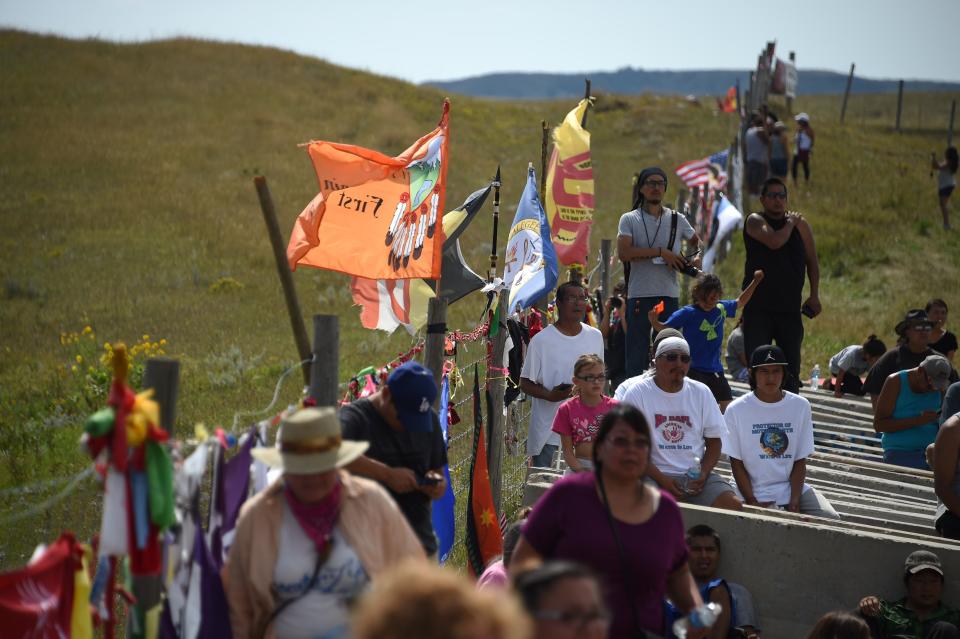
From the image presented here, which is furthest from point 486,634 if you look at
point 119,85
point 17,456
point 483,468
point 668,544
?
point 119,85

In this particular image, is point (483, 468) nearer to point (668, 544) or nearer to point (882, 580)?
point (882, 580)

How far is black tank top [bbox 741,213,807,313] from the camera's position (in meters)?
9.62

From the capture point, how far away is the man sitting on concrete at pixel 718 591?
625 cm

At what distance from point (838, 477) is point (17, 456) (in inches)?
340

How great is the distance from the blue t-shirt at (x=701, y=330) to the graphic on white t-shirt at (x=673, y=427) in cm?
188

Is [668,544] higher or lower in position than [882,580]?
higher

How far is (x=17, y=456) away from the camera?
12211 millimetres

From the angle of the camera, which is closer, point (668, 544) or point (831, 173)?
point (668, 544)

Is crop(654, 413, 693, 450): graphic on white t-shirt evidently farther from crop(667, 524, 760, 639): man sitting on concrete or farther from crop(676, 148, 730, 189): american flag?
crop(676, 148, 730, 189): american flag

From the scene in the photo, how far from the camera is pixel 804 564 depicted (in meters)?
6.49

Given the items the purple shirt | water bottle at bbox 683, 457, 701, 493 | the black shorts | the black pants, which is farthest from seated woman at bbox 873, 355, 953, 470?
the purple shirt

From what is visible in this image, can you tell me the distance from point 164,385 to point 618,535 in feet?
6.25

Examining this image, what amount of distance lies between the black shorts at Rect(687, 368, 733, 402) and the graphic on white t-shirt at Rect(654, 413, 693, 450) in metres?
2.05

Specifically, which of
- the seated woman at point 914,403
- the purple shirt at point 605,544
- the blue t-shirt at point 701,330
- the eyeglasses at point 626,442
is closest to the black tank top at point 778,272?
the blue t-shirt at point 701,330
